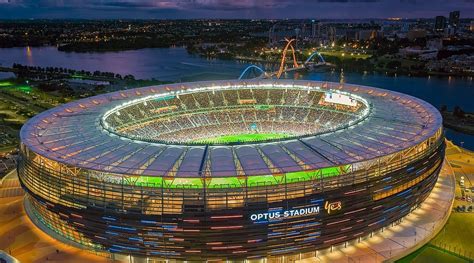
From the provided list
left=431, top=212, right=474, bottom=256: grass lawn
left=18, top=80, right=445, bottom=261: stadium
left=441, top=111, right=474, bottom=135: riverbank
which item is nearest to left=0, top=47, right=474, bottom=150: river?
left=441, top=111, right=474, bottom=135: riverbank

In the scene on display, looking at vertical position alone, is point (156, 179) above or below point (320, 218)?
above

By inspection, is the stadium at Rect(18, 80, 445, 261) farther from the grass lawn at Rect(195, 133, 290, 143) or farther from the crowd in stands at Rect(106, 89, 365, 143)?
the grass lawn at Rect(195, 133, 290, 143)

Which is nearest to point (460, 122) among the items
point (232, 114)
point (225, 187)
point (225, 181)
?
point (232, 114)

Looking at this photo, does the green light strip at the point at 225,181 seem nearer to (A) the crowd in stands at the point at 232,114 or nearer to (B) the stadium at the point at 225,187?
(B) the stadium at the point at 225,187

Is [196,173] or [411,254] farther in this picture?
[411,254]

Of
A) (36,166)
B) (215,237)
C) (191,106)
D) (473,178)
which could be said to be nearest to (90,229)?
(36,166)

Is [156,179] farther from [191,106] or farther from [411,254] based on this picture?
[191,106]
